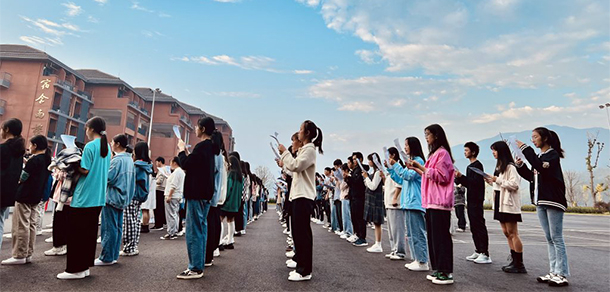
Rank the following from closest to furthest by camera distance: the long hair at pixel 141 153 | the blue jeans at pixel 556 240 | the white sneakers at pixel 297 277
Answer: the white sneakers at pixel 297 277
the blue jeans at pixel 556 240
the long hair at pixel 141 153

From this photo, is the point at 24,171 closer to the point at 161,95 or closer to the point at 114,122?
the point at 114,122

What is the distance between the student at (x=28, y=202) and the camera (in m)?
4.75

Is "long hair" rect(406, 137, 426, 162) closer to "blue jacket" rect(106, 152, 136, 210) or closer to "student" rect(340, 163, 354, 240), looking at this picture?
"student" rect(340, 163, 354, 240)

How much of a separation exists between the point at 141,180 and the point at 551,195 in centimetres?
668

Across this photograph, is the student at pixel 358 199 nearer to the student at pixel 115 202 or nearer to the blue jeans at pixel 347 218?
the blue jeans at pixel 347 218

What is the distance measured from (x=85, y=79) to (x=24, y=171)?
133ft

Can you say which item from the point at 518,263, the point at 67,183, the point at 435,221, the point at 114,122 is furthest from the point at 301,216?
the point at 114,122

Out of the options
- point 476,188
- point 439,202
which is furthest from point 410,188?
point 476,188

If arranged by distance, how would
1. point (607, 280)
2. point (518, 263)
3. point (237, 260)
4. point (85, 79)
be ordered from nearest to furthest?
point (607, 280) → point (518, 263) → point (237, 260) → point (85, 79)

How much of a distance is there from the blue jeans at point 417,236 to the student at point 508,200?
119 cm

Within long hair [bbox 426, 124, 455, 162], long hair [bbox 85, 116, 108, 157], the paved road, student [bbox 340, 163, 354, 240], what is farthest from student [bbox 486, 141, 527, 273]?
long hair [bbox 85, 116, 108, 157]

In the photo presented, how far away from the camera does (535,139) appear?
187 inches

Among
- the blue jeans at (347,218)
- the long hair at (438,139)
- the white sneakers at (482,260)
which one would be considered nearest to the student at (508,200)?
the white sneakers at (482,260)

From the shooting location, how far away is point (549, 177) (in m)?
4.45
